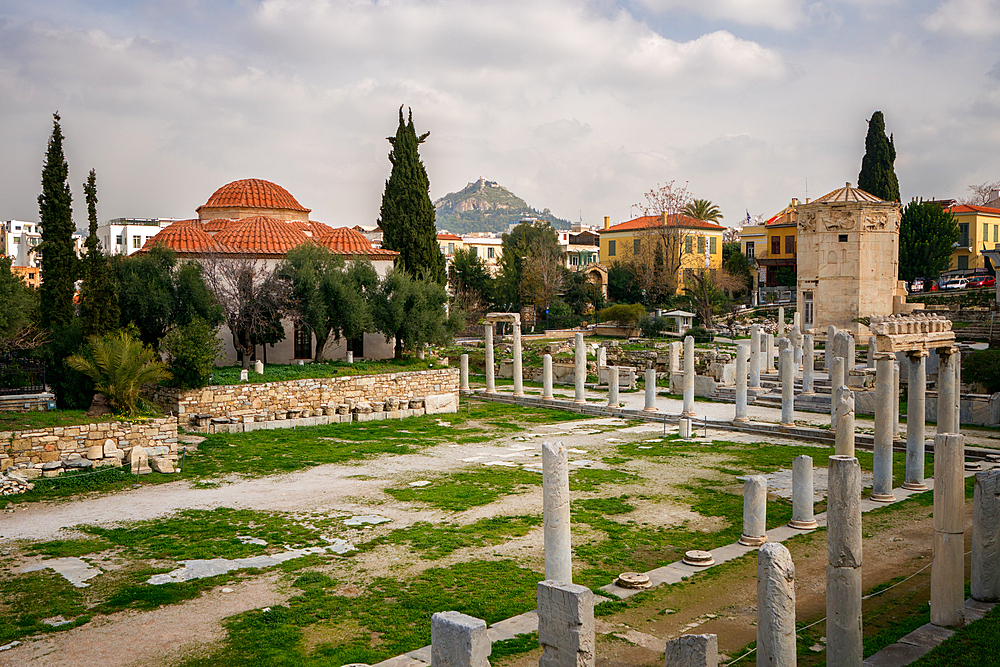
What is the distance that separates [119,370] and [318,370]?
726cm

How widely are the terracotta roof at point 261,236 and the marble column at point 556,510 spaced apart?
23233 mm

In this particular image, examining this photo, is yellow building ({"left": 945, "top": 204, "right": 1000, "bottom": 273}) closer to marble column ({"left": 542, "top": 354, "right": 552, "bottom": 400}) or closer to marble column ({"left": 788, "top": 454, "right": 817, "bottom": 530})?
marble column ({"left": 542, "top": 354, "right": 552, "bottom": 400})

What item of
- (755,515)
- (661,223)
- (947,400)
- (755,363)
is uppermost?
(661,223)

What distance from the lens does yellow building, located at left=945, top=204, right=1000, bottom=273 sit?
53.5 metres

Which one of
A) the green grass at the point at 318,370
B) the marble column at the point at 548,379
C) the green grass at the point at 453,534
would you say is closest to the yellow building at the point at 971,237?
the marble column at the point at 548,379

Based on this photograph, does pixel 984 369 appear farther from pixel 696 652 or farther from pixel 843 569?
pixel 696 652

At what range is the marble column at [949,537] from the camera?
7.86 meters

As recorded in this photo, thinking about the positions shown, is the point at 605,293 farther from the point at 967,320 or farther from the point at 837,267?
the point at 967,320

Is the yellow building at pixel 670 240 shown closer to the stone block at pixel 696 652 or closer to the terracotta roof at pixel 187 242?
the terracotta roof at pixel 187 242

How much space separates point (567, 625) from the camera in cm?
576

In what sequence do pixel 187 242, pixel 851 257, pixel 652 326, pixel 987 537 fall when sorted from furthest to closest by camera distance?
pixel 652 326 → pixel 851 257 → pixel 187 242 → pixel 987 537

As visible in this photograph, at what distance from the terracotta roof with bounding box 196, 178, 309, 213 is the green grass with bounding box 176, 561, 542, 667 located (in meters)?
27.4

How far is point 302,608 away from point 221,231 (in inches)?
1036

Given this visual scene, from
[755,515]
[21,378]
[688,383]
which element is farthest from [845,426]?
[21,378]
